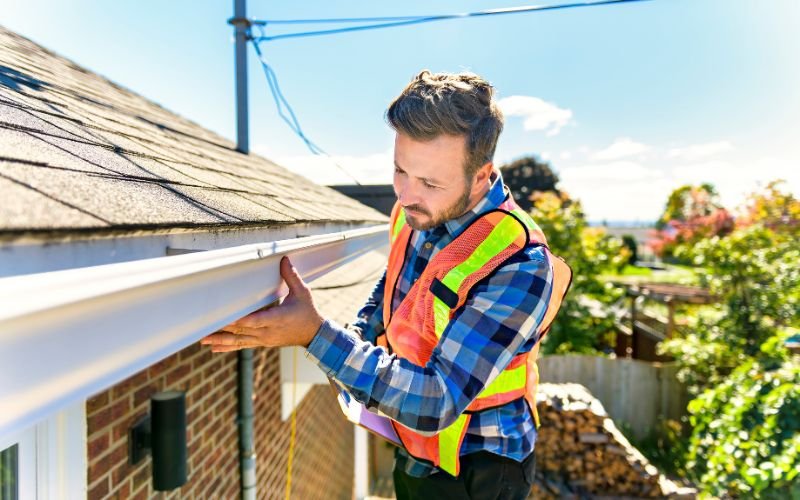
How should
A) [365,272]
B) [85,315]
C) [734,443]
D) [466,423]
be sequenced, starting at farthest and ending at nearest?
[734,443], [365,272], [466,423], [85,315]

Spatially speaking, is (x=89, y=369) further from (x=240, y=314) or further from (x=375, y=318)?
(x=375, y=318)

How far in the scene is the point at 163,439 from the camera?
81.8 inches

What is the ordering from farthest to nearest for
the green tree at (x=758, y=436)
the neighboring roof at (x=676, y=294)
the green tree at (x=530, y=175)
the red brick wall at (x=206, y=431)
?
1. the green tree at (x=530, y=175)
2. the neighboring roof at (x=676, y=294)
3. the green tree at (x=758, y=436)
4. the red brick wall at (x=206, y=431)

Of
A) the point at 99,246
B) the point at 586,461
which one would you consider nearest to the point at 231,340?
the point at 99,246

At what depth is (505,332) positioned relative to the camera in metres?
1.18

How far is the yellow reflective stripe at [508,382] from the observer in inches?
58.6

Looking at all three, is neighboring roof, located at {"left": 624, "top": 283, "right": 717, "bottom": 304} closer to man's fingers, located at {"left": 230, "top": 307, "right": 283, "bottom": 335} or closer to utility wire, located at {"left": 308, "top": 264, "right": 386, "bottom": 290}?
utility wire, located at {"left": 308, "top": 264, "right": 386, "bottom": 290}

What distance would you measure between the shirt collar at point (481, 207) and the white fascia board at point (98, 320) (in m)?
0.76

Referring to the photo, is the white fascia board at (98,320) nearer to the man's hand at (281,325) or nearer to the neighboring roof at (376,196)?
the man's hand at (281,325)

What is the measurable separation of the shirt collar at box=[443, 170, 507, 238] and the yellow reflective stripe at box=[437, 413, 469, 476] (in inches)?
24.0

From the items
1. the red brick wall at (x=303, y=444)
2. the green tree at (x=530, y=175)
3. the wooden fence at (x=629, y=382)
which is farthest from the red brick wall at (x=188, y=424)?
the green tree at (x=530, y=175)

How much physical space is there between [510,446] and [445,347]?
620 mm

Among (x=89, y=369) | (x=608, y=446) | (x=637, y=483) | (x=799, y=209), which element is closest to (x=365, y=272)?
(x=89, y=369)

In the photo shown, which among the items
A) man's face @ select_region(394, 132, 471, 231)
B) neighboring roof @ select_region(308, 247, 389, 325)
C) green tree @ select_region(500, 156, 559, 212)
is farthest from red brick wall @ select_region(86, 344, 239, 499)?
green tree @ select_region(500, 156, 559, 212)
